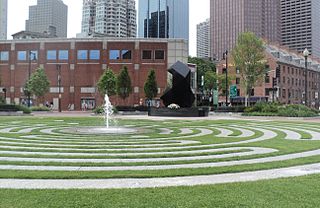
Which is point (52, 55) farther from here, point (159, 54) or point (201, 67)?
point (201, 67)

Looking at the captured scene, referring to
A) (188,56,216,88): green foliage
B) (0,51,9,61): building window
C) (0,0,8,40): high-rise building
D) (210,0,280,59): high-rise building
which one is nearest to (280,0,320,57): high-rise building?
(210,0,280,59): high-rise building

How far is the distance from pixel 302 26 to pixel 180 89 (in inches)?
4136

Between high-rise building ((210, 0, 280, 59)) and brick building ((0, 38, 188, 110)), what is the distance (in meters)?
58.4

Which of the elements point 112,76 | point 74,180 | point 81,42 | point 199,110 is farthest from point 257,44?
point 74,180

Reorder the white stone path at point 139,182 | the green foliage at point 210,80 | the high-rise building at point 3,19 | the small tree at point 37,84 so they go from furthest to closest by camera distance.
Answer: the high-rise building at point 3,19 → the green foliage at point 210,80 → the small tree at point 37,84 → the white stone path at point 139,182

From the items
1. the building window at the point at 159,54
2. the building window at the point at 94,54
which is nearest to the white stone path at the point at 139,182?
the building window at the point at 159,54

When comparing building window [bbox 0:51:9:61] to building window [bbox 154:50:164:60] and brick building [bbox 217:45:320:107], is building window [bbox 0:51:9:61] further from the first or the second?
brick building [bbox 217:45:320:107]

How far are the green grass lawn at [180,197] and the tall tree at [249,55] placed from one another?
45.2 metres

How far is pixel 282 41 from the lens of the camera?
137500 mm

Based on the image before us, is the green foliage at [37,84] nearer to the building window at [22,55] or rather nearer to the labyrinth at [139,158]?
the building window at [22,55]

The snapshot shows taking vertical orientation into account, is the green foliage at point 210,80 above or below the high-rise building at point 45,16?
below

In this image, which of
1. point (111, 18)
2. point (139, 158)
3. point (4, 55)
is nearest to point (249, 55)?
point (139, 158)

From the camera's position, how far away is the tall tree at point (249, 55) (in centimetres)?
4997

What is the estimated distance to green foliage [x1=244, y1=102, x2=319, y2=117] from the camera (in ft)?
125
